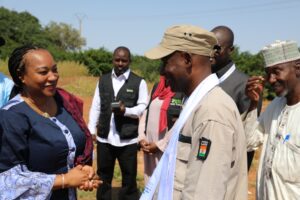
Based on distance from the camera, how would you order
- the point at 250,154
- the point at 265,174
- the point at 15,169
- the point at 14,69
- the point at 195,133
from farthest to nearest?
the point at 250,154 < the point at 265,174 < the point at 14,69 < the point at 15,169 < the point at 195,133

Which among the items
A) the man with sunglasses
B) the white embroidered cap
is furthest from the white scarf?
the man with sunglasses

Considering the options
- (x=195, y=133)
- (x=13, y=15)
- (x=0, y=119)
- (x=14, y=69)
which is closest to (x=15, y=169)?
(x=0, y=119)

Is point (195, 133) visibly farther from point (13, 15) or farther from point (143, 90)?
point (13, 15)

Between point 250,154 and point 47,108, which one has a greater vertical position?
point 47,108

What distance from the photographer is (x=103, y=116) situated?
16.5 feet

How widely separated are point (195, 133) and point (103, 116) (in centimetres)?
334

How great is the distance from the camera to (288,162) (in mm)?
2436

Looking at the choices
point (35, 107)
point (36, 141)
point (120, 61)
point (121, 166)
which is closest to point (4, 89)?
point (35, 107)

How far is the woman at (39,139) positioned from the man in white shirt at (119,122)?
2.33m

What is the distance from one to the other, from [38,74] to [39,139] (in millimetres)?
406

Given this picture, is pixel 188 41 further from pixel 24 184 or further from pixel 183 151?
pixel 24 184

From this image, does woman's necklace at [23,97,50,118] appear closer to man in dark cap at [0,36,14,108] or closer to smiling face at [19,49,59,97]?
smiling face at [19,49,59,97]

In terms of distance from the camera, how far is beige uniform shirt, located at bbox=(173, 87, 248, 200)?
5.64 ft

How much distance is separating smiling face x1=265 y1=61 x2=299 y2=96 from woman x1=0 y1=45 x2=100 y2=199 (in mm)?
1326
